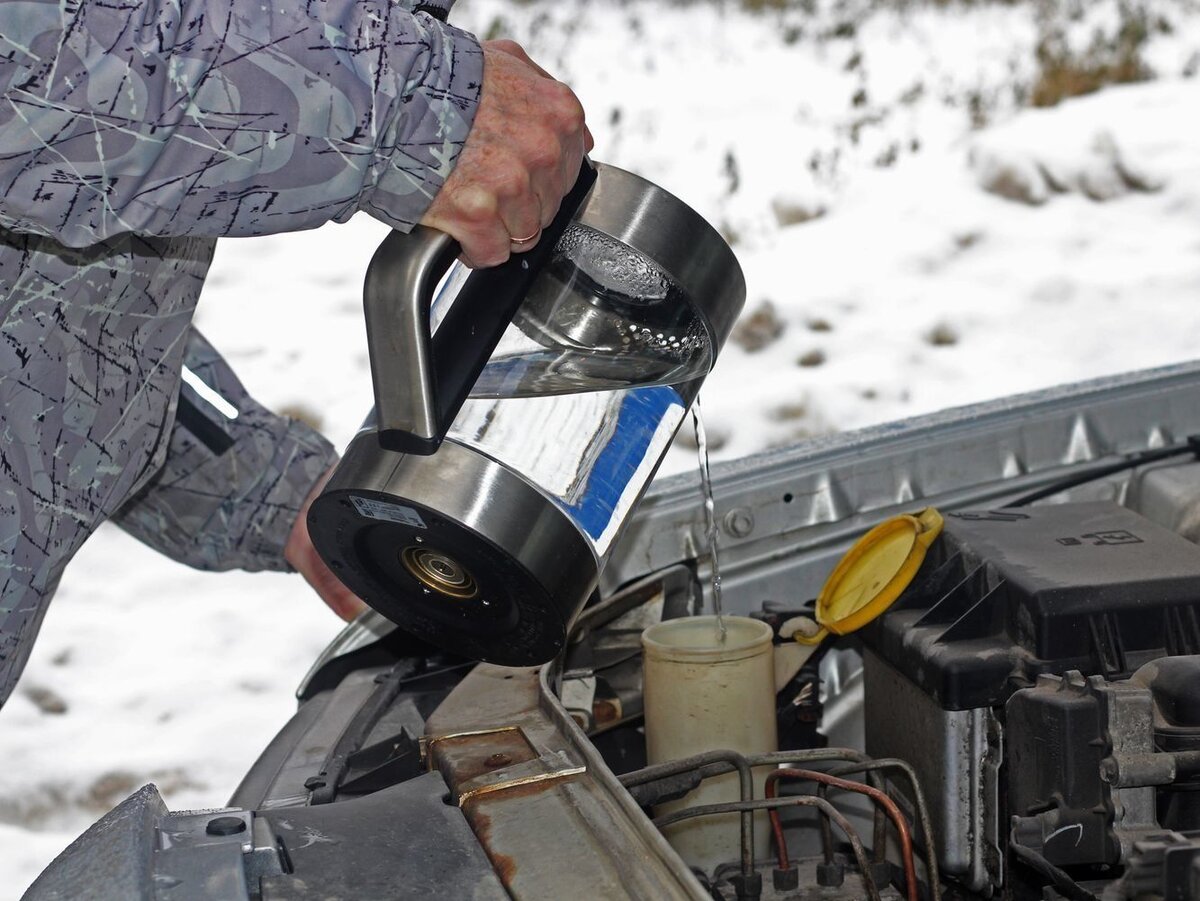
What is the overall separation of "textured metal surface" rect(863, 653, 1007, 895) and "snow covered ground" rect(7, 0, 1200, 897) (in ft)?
6.48

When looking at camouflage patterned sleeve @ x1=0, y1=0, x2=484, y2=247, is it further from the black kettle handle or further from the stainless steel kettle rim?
the stainless steel kettle rim

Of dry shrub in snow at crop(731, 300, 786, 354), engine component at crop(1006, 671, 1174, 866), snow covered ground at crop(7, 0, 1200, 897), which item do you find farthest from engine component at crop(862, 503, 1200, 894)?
dry shrub in snow at crop(731, 300, 786, 354)

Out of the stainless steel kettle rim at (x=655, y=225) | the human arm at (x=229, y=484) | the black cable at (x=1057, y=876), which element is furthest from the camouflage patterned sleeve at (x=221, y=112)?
the human arm at (x=229, y=484)

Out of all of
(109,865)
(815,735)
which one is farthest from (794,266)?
(109,865)

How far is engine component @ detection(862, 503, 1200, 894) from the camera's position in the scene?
117 centimetres

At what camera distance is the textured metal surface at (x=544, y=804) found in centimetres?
102

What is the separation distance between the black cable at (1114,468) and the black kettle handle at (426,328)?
0.96 meters

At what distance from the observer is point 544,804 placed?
1.14 meters

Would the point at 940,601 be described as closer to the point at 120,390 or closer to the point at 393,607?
the point at 393,607

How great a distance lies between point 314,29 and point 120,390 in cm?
60

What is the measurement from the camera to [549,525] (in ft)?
4.09

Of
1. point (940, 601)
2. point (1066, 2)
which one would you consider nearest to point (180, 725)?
point (940, 601)

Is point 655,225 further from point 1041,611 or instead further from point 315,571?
point 315,571

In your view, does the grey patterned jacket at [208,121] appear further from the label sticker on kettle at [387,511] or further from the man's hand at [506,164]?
the label sticker on kettle at [387,511]
